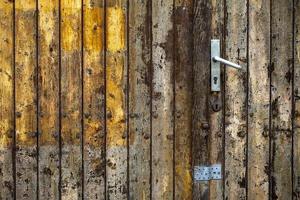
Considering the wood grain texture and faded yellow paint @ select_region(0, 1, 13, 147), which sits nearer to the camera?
faded yellow paint @ select_region(0, 1, 13, 147)

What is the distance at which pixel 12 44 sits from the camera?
8.78 feet

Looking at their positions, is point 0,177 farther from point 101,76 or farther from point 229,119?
point 229,119

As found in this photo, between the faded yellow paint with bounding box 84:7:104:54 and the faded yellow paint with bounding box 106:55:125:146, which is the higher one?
the faded yellow paint with bounding box 84:7:104:54

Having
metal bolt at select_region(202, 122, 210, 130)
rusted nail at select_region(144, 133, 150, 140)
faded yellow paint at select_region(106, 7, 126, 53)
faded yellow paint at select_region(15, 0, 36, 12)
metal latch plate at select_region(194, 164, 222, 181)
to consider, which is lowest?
metal latch plate at select_region(194, 164, 222, 181)

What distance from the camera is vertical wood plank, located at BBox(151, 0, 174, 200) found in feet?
9.09

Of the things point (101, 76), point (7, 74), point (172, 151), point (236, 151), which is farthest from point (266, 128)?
point (7, 74)

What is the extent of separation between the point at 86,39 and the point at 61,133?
44 centimetres

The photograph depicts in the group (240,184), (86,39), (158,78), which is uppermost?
(86,39)

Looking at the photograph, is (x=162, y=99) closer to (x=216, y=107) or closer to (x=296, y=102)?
(x=216, y=107)

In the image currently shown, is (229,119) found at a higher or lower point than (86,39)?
lower

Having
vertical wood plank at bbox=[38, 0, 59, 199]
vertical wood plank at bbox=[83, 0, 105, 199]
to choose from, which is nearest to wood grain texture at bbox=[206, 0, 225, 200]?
vertical wood plank at bbox=[83, 0, 105, 199]

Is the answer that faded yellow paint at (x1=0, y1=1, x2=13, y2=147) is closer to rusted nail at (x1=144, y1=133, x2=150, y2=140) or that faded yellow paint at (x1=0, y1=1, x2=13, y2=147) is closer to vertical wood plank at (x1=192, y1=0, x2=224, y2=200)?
rusted nail at (x1=144, y1=133, x2=150, y2=140)

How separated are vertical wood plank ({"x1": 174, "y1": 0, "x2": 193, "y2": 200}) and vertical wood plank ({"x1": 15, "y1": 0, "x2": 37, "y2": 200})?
25.7 inches

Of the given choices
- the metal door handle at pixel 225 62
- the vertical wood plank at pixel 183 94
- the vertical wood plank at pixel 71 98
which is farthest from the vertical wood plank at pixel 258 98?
the vertical wood plank at pixel 71 98
